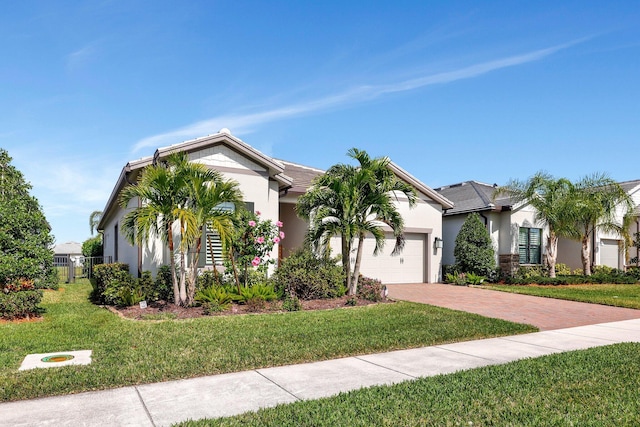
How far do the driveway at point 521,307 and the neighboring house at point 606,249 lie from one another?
9.53 m

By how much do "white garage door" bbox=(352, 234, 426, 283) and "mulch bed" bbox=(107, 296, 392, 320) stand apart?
6.20 m

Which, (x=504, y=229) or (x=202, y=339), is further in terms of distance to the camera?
(x=504, y=229)

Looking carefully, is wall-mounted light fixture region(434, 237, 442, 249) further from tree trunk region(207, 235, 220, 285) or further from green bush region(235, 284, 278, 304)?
tree trunk region(207, 235, 220, 285)

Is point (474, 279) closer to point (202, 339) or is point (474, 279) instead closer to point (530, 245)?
point (530, 245)

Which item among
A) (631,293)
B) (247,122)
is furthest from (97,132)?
(631,293)

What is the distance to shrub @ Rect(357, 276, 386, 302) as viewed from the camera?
12.5m

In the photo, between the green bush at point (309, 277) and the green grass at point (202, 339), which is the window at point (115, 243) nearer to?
the green grass at point (202, 339)

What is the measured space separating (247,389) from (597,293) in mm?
14790

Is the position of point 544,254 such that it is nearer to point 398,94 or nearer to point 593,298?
point 593,298

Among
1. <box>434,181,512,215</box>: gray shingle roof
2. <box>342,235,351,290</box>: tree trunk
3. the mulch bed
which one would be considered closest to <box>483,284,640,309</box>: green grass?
<box>434,181,512,215</box>: gray shingle roof

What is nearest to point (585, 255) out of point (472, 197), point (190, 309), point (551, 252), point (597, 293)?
point (551, 252)

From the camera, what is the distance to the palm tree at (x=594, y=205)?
19.5 m

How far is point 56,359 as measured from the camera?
6.12 m

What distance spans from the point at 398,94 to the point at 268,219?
19.0 feet
